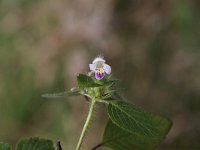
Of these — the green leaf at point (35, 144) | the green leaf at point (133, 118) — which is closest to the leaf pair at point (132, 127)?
the green leaf at point (133, 118)

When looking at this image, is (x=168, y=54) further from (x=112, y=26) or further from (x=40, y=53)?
(x=40, y=53)

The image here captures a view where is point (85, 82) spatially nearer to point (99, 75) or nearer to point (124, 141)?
point (99, 75)

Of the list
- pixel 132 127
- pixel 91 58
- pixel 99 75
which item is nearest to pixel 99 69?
pixel 99 75

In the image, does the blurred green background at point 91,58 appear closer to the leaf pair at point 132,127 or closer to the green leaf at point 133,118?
the leaf pair at point 132,127

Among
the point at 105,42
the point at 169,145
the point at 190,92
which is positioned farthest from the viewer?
the point at 105,42

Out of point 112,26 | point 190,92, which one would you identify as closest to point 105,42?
point 112,26

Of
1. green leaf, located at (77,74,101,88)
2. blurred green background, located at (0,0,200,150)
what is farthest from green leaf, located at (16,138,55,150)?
blurred green background, located at (0,0,200,150)

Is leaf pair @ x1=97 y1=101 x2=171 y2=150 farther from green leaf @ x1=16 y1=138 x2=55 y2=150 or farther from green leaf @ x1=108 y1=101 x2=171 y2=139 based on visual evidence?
green leaf @ x1=16 y1=138 x2=55 y2=150
